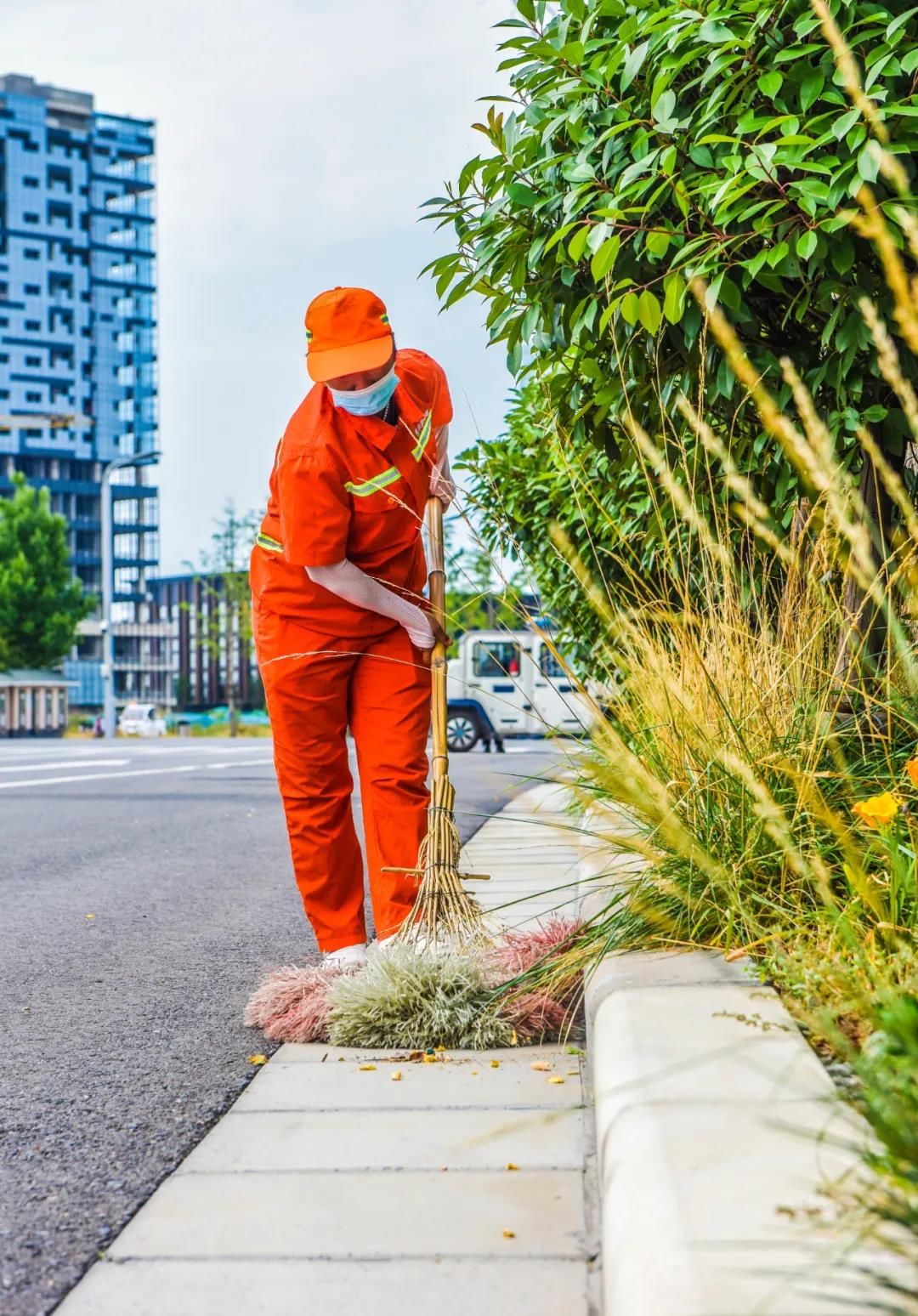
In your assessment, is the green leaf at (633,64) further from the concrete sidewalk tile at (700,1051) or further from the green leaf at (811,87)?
the concrete sidewalk tile at (700,1051)

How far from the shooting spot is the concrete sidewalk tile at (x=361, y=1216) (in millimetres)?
1709

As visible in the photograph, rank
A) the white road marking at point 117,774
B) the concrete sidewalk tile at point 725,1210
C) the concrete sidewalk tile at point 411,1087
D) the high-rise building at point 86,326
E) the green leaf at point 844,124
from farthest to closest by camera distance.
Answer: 1. the high-rise building at point 86,326
2. the white road marking at point 117,774
3. the green leaf at point 844,124
4. the concrete sidewalk tile at point 411,1087
5. the concrete sidewalk tile at point 725,1210

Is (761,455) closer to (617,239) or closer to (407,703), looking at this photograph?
(617,239)

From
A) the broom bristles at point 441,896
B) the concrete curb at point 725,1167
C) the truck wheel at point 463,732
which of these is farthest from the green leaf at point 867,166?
the truck wheel at point 463,732

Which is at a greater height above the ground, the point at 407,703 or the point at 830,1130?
the point at 407,703

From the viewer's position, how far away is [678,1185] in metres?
1.23

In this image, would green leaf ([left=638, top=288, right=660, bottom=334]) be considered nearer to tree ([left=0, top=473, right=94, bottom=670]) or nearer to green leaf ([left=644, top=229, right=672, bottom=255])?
green leaf ([left=644, top=229, right=672, bottom=255])

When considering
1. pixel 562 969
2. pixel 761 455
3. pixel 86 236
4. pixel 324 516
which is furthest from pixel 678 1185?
pixel 86 236

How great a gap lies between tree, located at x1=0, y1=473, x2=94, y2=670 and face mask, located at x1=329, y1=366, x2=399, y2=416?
1836 inches

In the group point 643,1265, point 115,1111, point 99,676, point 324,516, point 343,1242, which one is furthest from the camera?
point 99,676

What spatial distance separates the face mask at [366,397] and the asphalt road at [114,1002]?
941 mm

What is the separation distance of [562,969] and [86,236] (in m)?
95.0

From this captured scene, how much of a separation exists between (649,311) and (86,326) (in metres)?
92.8

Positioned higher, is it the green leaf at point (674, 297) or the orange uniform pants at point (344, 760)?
the green leaf at point (674, 297)
